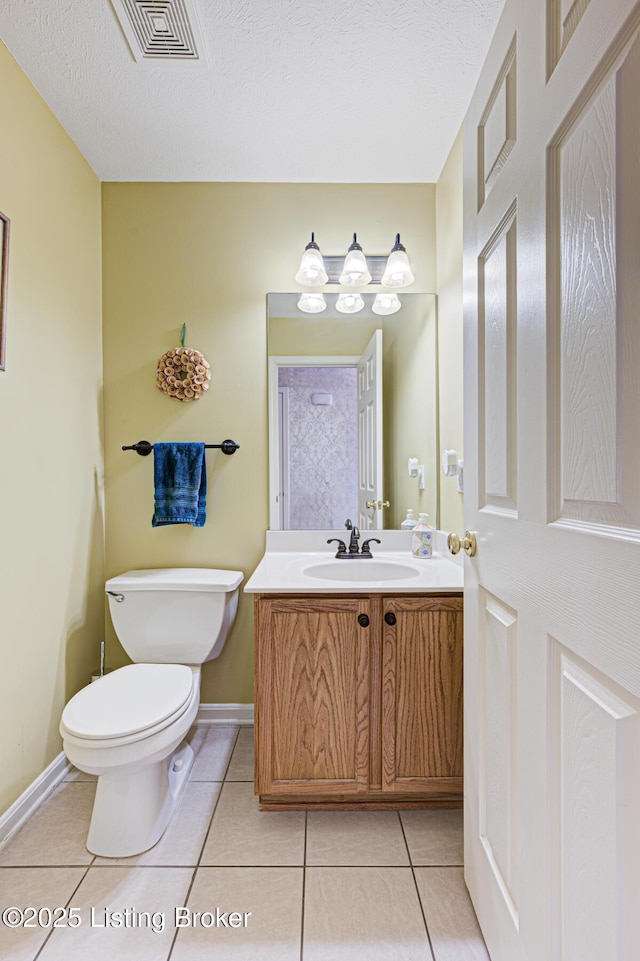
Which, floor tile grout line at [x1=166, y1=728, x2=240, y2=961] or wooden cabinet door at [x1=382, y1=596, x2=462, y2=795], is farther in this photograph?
wooden cabinet door at [x1=382, y1=596, x2=462, y2=795]

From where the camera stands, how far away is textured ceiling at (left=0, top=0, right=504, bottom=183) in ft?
4.62

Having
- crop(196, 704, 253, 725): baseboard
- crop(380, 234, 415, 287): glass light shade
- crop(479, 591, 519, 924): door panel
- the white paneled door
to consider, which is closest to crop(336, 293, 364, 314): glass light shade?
crop(380, 234, 415, 287): glass light shade

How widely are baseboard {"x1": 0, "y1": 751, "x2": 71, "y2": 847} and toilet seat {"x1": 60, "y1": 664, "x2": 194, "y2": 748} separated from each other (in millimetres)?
382

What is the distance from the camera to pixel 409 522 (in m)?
2.14

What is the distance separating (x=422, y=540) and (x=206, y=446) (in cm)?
96

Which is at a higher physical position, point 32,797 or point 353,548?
point 353,548

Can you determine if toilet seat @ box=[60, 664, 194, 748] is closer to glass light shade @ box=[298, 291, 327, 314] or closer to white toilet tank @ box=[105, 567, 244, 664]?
white toilet tank @ box=[105, 567, 244, 664]

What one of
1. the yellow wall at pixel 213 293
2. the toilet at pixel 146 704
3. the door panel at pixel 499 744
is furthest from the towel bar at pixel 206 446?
the door panel at pixel 499 744

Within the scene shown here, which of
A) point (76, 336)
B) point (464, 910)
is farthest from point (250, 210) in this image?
point (464, 910)

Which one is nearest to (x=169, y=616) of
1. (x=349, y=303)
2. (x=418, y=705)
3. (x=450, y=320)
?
(x=418, y=705)

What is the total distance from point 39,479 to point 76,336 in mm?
592

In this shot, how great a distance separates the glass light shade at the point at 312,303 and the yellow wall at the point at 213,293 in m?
0.09

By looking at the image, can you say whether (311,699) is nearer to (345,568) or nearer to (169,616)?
(345,568)

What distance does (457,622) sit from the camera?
155 centimetres
